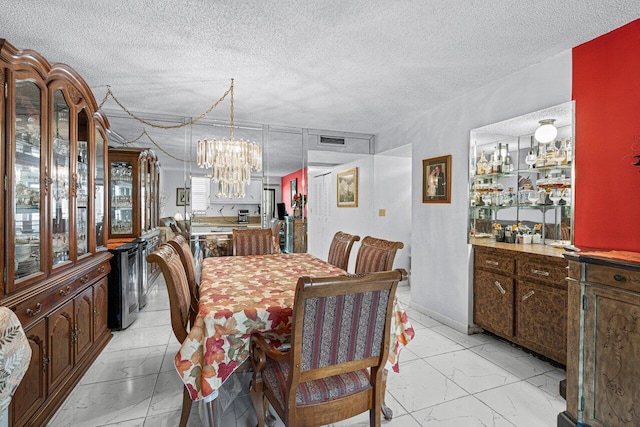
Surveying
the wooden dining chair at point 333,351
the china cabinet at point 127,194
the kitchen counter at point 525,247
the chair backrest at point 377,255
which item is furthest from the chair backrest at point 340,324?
the china cabinet at point 127,194

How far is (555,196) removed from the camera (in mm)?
2742

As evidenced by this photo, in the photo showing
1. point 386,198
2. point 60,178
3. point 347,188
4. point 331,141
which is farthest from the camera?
point 347,188

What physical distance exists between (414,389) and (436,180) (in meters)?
2.23

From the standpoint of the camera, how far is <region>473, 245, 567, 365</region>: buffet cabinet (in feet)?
7.48

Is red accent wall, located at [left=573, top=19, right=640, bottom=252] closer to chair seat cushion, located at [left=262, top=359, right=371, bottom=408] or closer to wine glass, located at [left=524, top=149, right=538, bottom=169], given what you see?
wine glass, located at [left=524, top=149, right=538, bottom=169]

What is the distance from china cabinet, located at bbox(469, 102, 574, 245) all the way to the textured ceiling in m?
0.57

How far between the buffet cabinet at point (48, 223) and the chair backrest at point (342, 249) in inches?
80.1

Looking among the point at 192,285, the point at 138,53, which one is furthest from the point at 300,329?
the point at 138,53

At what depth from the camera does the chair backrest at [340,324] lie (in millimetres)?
1218

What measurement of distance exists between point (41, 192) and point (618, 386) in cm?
327

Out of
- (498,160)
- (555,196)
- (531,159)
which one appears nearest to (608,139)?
(555,196)

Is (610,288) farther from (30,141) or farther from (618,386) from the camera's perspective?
(30,141)

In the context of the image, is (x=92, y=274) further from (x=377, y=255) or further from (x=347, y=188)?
Result: (x=347, y=188)

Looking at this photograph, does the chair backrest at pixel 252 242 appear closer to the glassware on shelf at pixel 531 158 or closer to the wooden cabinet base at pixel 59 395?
the wooden cabinet base at pixel 59 395
